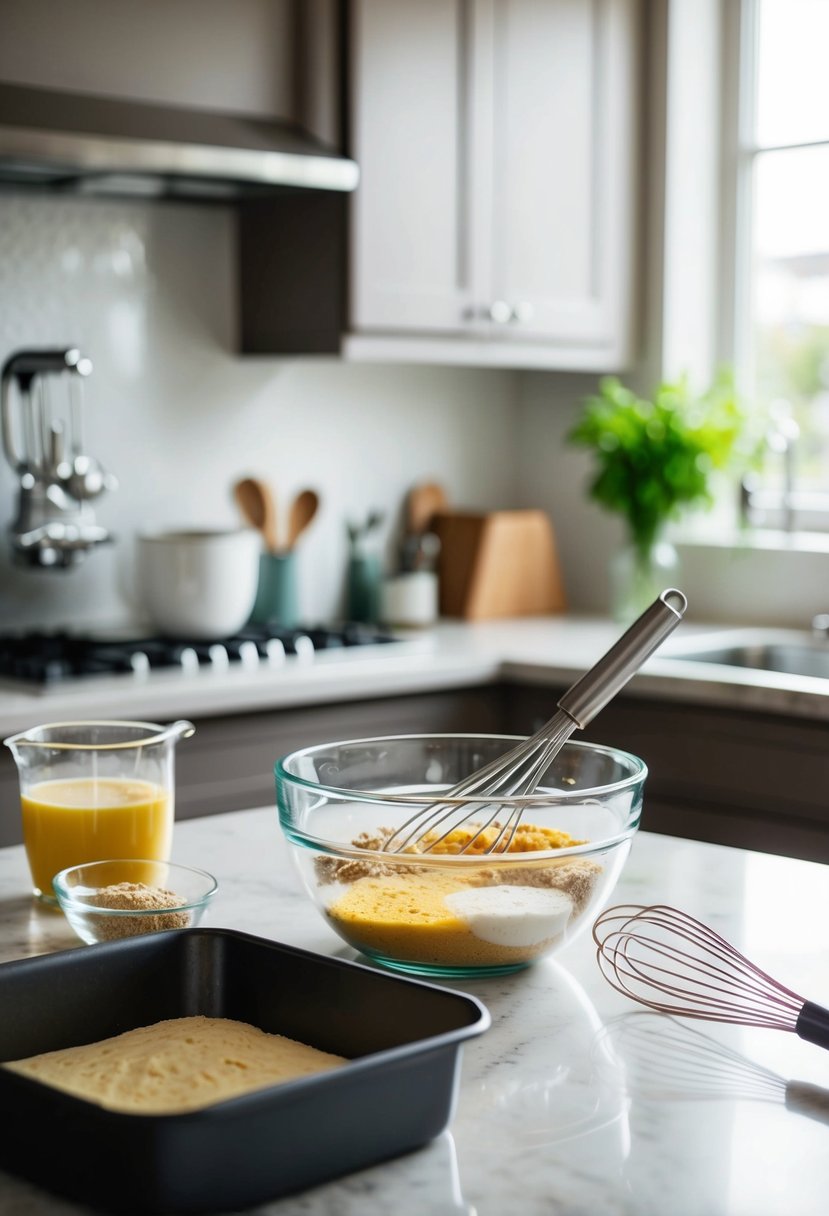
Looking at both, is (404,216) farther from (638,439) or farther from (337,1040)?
(337,1040)

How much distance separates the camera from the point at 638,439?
3.04 meters

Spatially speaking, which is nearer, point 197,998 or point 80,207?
point 197,998

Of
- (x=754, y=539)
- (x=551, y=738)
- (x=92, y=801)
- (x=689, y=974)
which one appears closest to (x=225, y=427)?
(x=754, y=539)

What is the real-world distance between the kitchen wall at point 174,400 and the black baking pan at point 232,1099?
6.51ft

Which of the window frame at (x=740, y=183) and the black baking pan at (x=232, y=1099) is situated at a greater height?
the window frame at (x=740, y=183)

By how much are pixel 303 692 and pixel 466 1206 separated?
5.85ft

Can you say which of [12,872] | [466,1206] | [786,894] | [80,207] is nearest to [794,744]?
[786,894]

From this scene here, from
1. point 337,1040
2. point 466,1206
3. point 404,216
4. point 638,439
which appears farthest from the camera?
point 638,439

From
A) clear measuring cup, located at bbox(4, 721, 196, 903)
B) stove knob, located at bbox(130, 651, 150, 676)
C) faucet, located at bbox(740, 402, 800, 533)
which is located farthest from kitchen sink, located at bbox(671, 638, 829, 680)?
clear measuring cup, located at bbox(4, 721, 196, 903)

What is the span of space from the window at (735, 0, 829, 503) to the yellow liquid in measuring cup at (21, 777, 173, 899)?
221 cm

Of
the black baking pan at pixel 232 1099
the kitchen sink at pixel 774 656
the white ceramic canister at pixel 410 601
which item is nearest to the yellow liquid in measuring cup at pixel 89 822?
the black baking pan at pixel 232 1099

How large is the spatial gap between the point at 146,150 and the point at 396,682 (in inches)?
37.4

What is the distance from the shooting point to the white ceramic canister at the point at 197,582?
2.75 meters

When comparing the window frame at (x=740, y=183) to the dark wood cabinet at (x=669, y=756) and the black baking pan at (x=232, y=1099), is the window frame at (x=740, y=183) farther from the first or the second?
the black baking pan at (x=232, y=1099)
